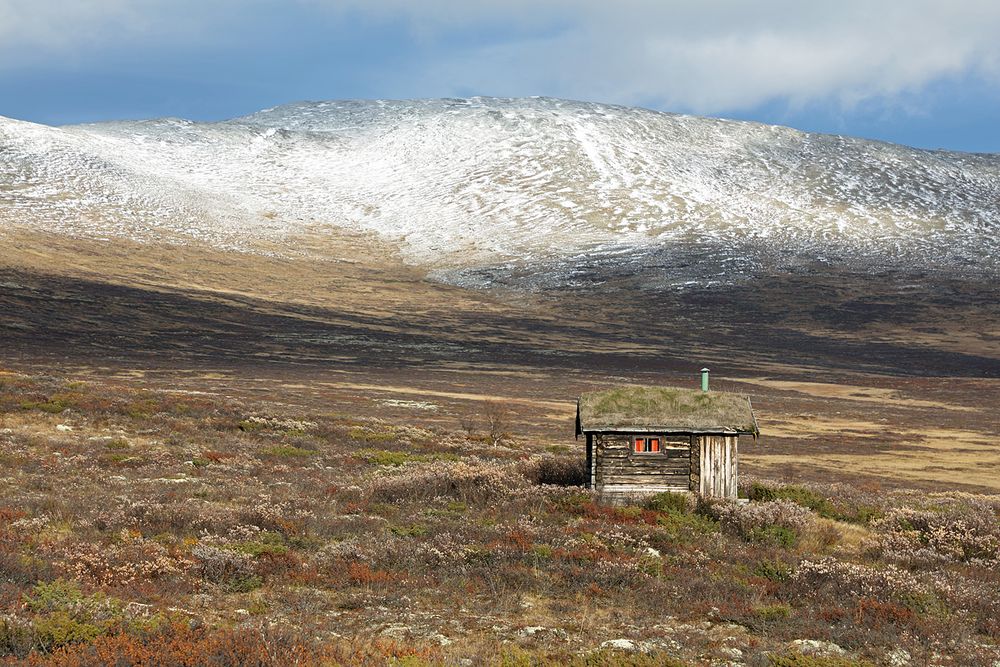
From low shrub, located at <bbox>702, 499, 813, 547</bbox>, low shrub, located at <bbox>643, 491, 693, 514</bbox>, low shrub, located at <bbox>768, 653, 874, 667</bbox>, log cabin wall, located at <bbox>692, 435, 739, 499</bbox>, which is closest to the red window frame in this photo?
log cabin wall, located at <bbox>692, 435, 739, 499</bbox>

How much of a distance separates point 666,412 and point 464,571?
10.1 metres

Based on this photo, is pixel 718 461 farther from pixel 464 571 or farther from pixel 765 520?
pixel 464 571

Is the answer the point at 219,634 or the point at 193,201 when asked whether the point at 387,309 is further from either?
the point at 219,634

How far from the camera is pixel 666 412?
23.1m

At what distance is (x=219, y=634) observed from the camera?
10398 millimetres

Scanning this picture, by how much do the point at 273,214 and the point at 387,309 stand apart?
7448 centimetres

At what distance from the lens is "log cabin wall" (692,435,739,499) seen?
74.1ft

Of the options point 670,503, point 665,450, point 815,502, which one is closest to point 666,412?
point 665,450

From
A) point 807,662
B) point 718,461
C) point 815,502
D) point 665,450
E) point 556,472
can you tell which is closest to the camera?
point 807,662

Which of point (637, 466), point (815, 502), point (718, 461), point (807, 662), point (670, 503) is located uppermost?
point (718, 461)

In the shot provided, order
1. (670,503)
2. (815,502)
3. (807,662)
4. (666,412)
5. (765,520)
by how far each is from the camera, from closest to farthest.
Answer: (807,662) < (765,520) < (670,503) < (815,502) < (666,412)

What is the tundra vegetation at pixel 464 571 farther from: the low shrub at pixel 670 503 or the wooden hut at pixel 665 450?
the wooden hut at pixel 665 450

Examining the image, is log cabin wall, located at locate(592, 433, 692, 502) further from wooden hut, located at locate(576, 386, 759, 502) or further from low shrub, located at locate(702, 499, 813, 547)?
low shrub, located at locate(702, 499, 813, 547)

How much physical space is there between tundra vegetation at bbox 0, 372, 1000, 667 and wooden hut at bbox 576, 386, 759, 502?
118 cm
